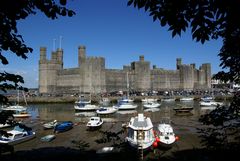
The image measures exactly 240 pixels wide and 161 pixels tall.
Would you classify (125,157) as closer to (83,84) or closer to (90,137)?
(90,137)

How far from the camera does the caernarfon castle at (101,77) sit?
70125 millimetres

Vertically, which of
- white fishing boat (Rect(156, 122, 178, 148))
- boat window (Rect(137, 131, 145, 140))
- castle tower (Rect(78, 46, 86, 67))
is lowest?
white fishing boat (Rect(156, 122, 178, 148))

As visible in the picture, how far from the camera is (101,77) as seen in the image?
70438 mm

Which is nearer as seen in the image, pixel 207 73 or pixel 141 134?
pixel 141 134

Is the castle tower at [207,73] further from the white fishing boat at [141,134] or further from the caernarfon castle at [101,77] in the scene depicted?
the white fishing boat at [141,134]

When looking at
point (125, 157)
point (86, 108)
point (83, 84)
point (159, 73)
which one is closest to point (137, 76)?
point (159, 73)

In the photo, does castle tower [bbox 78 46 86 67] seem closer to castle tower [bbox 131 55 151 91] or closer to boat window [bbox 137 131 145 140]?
castle tower [bbox 131 55 151 91]

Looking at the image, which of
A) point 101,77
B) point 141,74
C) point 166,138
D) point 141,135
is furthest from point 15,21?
point 141,74

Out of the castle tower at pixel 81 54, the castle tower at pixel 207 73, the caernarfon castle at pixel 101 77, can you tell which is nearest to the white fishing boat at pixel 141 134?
the caernarfon castle at pixel 101 77

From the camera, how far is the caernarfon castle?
70.1 meters

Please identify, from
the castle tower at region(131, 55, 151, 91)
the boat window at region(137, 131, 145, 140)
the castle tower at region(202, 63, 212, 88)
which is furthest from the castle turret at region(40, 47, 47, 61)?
the boat window at region(137, 131, 145, 140)

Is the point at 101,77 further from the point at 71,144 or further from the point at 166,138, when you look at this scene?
the point at 166,138

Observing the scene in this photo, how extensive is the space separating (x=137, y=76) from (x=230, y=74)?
75584 millimetres

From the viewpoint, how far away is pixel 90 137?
19125 mm
